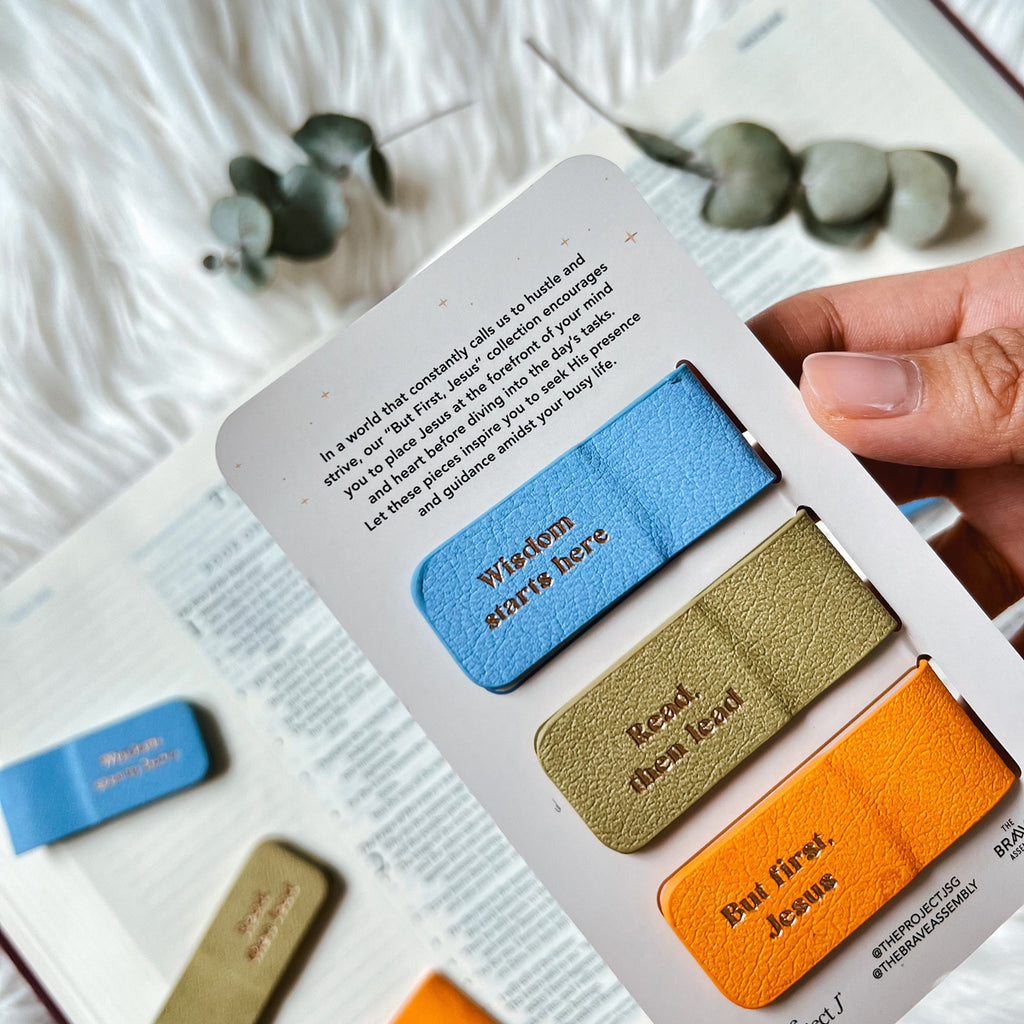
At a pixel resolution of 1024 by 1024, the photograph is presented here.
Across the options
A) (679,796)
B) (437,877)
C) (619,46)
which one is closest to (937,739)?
(679,796)

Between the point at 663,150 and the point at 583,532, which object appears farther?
the point at 663,150

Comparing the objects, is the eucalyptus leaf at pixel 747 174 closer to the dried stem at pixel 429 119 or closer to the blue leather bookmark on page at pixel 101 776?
the dried stem at pixel 429 119

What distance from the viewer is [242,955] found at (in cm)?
42

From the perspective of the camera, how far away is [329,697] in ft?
1.43

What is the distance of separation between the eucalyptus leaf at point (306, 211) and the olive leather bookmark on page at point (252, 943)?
0.29m

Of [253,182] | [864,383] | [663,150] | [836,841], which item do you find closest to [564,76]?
[663,150]

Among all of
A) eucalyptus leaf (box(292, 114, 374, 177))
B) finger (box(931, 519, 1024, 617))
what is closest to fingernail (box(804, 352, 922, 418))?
finger (box(931, 519, 1024, 617))

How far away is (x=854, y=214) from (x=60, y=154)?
0.39 meters

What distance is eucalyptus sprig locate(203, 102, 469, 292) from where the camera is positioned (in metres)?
0.42

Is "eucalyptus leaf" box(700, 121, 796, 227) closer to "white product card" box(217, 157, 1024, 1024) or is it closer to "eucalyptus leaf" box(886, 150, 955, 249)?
"eucalyptus leaf" box(886, 150, 955, 249)

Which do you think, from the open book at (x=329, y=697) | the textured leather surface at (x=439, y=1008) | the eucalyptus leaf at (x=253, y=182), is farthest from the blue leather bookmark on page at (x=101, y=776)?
the eucalyptus leaf at (x=253, y=182)

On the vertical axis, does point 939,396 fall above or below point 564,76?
below

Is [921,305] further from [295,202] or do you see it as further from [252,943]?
[252,943]

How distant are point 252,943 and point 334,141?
0.39 m
